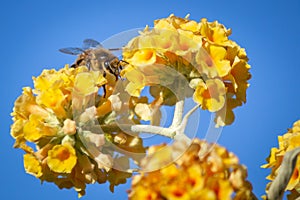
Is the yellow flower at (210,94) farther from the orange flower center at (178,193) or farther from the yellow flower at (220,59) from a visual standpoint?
the orange flower center at (178,193)

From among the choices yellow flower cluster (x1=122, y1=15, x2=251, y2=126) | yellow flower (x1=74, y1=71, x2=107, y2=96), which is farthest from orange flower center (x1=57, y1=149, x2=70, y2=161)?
yellow flower cluster (x1=122, y1=15, x2=251, y2=126)

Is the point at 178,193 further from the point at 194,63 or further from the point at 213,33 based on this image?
the point at 213,33

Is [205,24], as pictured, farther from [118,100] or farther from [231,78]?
[118,100]

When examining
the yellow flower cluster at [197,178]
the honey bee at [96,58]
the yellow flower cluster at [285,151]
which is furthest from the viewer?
the honey bee at [96,58]

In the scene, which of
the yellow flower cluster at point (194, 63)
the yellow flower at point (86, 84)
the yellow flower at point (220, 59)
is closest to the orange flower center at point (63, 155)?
the yellow flower at point (86, 84)

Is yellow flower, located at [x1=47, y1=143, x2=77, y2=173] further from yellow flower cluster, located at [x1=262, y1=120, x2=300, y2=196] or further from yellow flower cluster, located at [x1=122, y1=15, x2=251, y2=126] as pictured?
yellow flower cluster, located at [x1=262, y1=120, x2=300, y2=196]

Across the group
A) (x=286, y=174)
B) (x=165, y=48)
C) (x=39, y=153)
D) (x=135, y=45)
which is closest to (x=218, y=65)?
(x=165, y=48)
